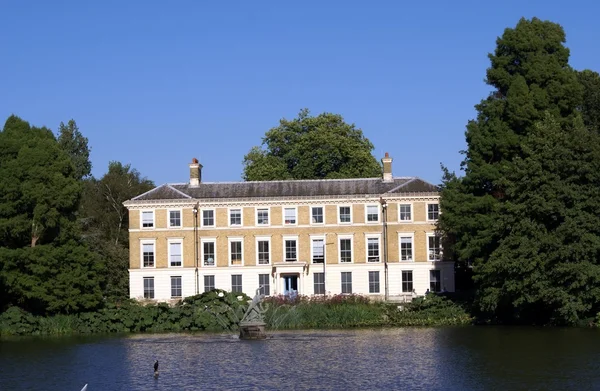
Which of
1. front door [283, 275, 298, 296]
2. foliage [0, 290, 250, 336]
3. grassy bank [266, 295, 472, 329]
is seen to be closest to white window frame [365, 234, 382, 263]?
front door [283, 275, 298, 296]

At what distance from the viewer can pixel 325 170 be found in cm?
8056

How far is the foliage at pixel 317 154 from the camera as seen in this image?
80.4 m

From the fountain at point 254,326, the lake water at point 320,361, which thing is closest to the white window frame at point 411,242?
the lake water at point 320,361

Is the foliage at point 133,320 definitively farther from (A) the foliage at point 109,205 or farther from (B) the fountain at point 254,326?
(A) the foliage at point 109,205

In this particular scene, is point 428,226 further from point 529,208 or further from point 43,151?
point 43,151

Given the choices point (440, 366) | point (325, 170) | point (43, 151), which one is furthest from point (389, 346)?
point (325, 170)

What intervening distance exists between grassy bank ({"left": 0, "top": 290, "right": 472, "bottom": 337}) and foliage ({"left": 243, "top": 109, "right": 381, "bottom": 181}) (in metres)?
25.1

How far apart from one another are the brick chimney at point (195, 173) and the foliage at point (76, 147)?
62.6ft

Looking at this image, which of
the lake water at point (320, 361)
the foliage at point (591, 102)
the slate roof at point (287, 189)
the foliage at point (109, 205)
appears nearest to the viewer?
the lake water at point (320, 361)

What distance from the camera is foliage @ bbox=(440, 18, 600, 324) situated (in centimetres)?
4650

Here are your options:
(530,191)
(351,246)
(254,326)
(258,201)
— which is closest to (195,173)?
(258,201)

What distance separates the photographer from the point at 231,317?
53.9m

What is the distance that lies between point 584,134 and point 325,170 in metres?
35.3

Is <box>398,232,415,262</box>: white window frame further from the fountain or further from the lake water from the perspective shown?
the fountain
